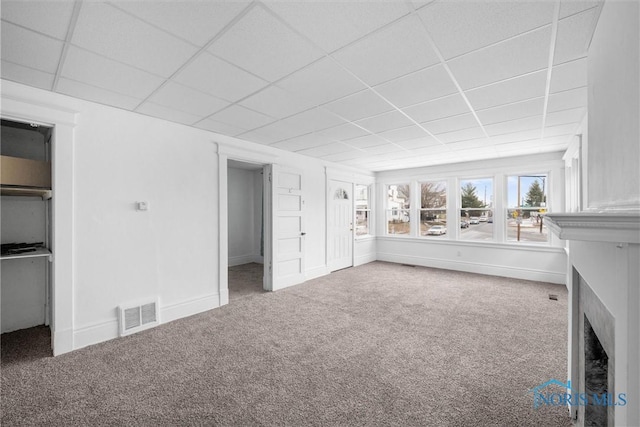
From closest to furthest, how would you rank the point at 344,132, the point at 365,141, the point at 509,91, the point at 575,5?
the point at 575,5, the point at 509,91, the point at 344,132, the point at 365,141

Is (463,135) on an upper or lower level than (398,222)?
upper

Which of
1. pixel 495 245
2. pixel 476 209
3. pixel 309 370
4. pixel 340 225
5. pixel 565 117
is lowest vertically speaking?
pixel 309 370

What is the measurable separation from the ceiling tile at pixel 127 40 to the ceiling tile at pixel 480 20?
5.22ft

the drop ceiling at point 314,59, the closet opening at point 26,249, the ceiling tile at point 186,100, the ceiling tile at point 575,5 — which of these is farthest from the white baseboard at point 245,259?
the ceiling tile at point 575,5

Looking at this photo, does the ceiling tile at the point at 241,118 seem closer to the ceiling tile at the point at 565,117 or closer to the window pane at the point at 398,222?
the ceiling tile at the point at 565,117

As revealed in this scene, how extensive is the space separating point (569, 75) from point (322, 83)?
2.02 m

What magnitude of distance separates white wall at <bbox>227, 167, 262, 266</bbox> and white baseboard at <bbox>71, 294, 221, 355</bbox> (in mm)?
3147

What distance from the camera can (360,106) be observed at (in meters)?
2.88

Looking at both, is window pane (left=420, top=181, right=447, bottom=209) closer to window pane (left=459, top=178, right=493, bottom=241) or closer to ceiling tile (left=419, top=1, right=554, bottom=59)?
window pane (left=459, top=178, right=493, bottom=241)

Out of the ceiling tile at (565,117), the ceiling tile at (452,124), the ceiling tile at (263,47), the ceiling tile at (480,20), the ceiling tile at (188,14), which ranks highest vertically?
the ceiling tile at (188,14)

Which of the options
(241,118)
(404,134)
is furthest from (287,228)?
(404,134)

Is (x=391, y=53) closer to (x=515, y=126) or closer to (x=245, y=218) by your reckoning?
(x=515, y=126)

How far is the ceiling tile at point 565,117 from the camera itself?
Answer: 3011 mm

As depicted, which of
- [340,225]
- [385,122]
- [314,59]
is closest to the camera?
[314,59]
